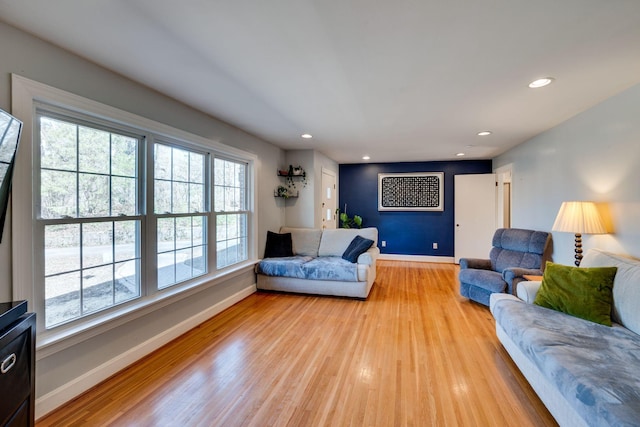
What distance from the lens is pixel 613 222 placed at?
7.97 feet

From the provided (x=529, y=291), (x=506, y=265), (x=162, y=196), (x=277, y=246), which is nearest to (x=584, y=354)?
(x=529, y=291)

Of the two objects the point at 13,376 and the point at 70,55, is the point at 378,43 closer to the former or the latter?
the point at 70,55

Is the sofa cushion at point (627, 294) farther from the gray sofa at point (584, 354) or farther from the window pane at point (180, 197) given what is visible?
the window pane at point (180, 197)

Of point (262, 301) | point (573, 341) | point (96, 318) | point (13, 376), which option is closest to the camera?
point (13, 376)

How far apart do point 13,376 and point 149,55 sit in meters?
1.81

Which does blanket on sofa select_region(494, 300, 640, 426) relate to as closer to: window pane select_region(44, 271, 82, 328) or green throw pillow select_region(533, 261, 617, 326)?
green throw pillow select_region(533, 261, 617, 326)

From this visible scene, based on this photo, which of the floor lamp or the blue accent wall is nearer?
the floor lamp

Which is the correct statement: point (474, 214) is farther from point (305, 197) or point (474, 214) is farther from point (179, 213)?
point (179, 213)

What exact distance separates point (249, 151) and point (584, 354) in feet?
12.1

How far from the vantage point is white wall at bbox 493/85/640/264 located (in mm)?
2240

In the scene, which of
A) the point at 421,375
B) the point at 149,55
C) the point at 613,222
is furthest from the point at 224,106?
the point at 613,222

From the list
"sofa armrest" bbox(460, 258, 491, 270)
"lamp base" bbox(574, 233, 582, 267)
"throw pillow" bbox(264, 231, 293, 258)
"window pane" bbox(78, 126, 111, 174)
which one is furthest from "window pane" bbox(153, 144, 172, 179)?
"lamp base" bbox(574, 233, 582, 267)

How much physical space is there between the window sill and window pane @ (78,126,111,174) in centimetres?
106

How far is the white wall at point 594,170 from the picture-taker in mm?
2240
